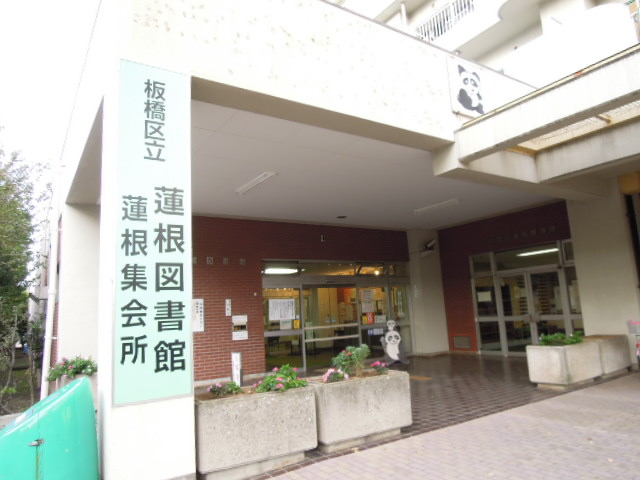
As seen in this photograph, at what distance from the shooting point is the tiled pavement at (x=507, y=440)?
3.71m

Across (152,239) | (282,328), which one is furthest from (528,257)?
(152,239)

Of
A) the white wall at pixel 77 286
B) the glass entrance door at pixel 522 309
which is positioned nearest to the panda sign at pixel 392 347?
the glass entrance door at pixel 522 309

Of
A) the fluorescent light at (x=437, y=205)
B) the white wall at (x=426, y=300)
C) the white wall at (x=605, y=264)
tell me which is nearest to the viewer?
the white wall at (x=605, y=264)

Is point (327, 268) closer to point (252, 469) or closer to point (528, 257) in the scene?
point (528, 257)

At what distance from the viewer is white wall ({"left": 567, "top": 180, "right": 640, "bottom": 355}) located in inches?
315

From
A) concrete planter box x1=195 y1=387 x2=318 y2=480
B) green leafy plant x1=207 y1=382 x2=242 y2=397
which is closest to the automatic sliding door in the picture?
green leafy plant x1=207 y1=382 x2=242 y2=397

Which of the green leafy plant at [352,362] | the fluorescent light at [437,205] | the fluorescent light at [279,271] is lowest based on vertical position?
the green leafy plant at [352,362]

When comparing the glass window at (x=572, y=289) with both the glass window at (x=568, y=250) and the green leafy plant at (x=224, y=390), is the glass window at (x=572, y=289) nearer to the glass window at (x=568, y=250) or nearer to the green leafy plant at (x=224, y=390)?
the glass window at (x=568, y=250)

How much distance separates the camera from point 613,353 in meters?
7.51

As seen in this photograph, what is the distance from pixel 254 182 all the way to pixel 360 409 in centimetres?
405

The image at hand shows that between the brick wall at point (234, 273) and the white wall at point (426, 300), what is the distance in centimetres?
298

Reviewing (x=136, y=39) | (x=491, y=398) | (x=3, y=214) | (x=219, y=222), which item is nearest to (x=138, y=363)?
(x=136, y=39)

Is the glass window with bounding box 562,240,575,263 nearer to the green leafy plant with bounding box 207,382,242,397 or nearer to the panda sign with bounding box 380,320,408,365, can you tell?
the panda sign with bounding box 380,320,408,365

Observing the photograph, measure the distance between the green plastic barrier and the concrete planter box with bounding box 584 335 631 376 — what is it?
7.51m
